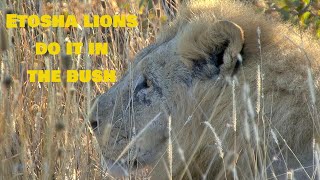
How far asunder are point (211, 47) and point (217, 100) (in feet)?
0.80

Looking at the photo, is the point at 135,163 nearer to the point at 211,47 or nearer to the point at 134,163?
the point at 134,163

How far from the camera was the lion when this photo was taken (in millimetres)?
3131

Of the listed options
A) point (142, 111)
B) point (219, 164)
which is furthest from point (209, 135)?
point (142, 111)

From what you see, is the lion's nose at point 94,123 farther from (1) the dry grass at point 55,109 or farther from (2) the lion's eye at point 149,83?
(2) the lion's eye at point 149,83

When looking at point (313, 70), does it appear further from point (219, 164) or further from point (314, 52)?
point (219, 164)

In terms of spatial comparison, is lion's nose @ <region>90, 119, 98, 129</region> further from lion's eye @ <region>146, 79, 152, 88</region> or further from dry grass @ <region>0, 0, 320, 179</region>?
lion's eye @ <region>146, 79, 152, 88</region>

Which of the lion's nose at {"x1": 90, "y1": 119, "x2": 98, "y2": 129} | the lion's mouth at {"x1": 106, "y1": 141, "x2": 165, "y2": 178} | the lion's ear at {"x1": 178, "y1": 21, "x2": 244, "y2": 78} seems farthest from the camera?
the lion's nose at {"x1": 90, "y1": 119, "x2": 98, "y2": 129}

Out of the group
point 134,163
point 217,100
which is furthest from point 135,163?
point 217,100

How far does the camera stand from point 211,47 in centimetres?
339

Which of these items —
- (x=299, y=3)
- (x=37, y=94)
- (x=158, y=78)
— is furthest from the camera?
(x=299, y=3)

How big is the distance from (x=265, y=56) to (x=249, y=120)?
0.31 m

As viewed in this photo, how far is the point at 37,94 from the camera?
507 cm

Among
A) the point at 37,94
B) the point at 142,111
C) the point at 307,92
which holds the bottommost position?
the point at 37,94

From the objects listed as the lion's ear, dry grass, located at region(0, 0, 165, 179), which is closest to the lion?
the lion's ear
